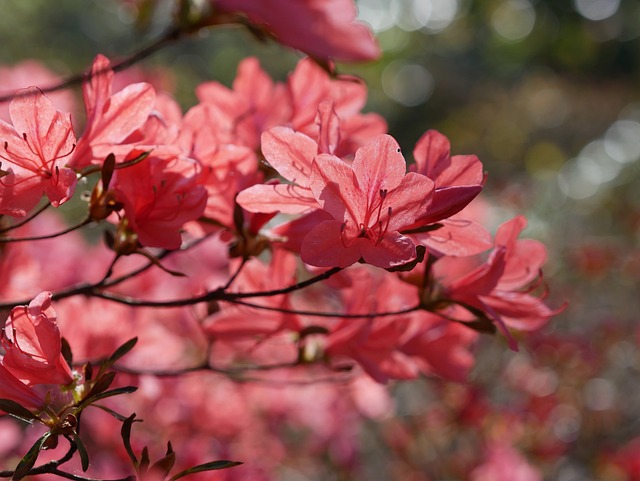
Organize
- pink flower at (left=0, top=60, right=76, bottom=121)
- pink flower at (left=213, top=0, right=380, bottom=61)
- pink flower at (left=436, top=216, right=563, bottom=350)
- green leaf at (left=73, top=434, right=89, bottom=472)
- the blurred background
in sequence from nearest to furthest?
pink flower at (left=213, top=0, right=380, bottom=61)
green leaf at (left=73, top=434, right=89, bottom=472)
pink flower at (left=436, top=216, right=563, bottom=350)
pink flower at (left=0, top=60, right=76, bottom=121)
the blurred background

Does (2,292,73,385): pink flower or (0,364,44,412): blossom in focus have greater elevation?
(2,292,73,385): pink flower

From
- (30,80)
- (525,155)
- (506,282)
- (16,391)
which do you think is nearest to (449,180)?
(506,282)

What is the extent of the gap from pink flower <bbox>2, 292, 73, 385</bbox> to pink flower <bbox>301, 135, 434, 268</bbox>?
0.23 metres

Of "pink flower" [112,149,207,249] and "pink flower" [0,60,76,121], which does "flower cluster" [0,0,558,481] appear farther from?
"pink flower" [0,60,76,121]

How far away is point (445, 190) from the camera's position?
26.6 inches

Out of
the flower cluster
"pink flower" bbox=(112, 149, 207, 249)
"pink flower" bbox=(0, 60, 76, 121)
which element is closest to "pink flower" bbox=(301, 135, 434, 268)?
the flower cluster

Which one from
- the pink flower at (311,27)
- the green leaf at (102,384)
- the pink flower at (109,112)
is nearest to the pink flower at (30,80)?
the pink flower at (109,112)

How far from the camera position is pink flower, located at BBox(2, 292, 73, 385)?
677 mm

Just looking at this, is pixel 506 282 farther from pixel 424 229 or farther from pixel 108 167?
pixel 108 167

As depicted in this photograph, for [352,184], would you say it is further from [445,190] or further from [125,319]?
[125,319]

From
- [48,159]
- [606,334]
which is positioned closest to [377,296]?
[48,159]

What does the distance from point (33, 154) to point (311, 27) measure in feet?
1.20

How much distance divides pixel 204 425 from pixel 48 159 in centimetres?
125

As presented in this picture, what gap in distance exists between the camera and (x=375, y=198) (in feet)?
2.28
